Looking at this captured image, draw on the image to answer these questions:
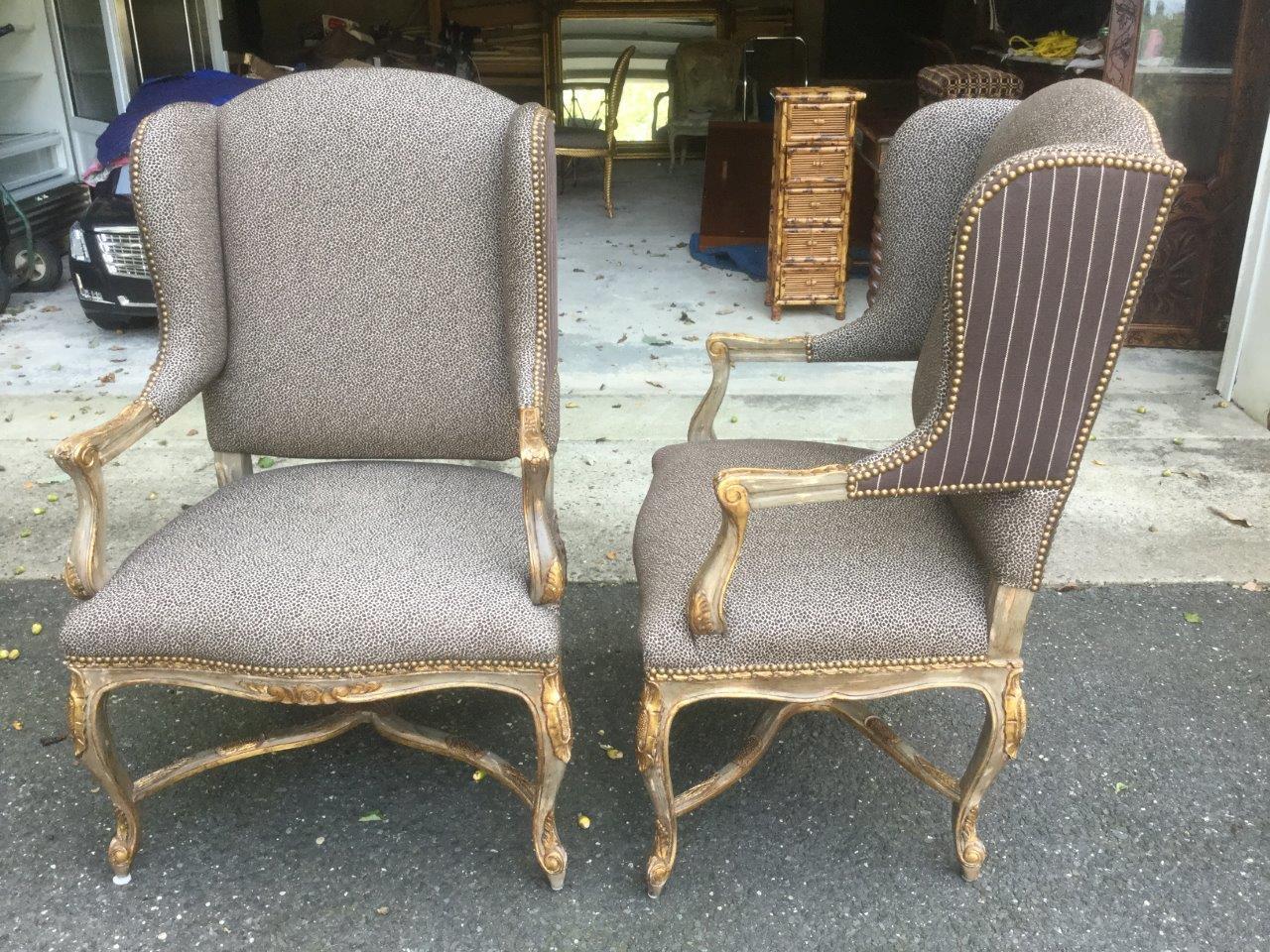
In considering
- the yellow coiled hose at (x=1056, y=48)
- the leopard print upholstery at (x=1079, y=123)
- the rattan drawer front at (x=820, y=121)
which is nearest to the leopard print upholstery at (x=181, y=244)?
the leopard print upholstery at (x=1079, y=123)

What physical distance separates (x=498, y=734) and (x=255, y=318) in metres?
0.95

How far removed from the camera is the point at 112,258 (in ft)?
14.2

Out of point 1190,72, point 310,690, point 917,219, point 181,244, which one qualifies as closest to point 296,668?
point 310,690

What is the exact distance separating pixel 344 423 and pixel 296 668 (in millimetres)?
616

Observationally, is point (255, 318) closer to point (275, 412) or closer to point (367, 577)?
point (275, 412)

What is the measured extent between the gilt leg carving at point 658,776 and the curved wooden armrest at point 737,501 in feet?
0.50

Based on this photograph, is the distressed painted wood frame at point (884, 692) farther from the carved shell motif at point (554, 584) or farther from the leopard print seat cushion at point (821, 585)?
the carved shell motif at point (554, 584)

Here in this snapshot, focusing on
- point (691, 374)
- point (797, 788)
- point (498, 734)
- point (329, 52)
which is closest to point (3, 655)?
point (498, 734)

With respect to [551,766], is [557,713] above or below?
above

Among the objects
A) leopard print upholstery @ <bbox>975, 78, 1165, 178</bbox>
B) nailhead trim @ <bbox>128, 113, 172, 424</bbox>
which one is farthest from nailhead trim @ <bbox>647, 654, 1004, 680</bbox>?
nailhead trim @ <bbox>128, 113, 172, 424</bbox>

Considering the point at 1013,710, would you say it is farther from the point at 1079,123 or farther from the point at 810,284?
the point at 810,284

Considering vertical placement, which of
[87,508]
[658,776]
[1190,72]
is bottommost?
[658,776]

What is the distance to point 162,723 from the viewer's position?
7.38ft

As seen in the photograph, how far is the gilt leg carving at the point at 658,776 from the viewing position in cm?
167
